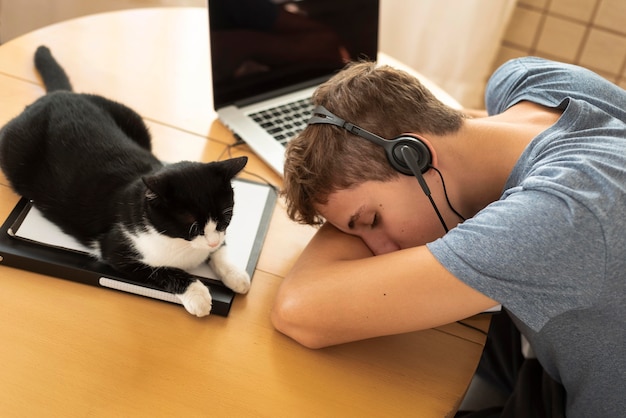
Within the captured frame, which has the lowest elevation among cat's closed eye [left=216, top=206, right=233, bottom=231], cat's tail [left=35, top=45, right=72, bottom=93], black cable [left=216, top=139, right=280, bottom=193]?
black cable [left=216, top=139, right=280, bottom=193]

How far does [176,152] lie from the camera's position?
3.84 feet

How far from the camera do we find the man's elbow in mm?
869

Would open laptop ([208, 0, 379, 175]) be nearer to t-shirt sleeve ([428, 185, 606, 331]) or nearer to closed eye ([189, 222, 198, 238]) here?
closed eye ([189, 222, 198, 238])

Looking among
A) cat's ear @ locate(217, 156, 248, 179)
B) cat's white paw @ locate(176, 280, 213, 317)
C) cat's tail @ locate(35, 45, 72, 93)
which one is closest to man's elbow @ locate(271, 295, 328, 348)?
cat's white paw @ locate(176, 280, 213, 317)

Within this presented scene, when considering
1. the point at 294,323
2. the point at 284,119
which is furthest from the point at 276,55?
the point at 294,323

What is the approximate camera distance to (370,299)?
0.85m

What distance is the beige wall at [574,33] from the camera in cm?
222

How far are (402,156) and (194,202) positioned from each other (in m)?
0.32

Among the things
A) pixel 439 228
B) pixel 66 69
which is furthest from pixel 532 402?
pixel 66 69

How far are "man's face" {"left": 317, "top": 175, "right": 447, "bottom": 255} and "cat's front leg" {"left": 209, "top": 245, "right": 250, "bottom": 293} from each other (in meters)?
0.17

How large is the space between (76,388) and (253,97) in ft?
2.46

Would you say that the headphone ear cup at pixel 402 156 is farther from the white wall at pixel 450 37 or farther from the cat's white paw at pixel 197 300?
the white wall at pixel 450 37

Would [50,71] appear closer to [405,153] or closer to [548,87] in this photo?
[405,153]

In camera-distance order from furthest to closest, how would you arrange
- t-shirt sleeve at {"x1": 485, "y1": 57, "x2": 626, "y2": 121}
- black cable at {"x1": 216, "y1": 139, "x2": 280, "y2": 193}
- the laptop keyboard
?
the laptop keyboard → black cable at {"x1": 216, "y1": 139, "x2": 280, "y2": 193} → t-shirt sleeve at {"x1": 485, "y1": 57, "x2": 626, "y2": 121}
